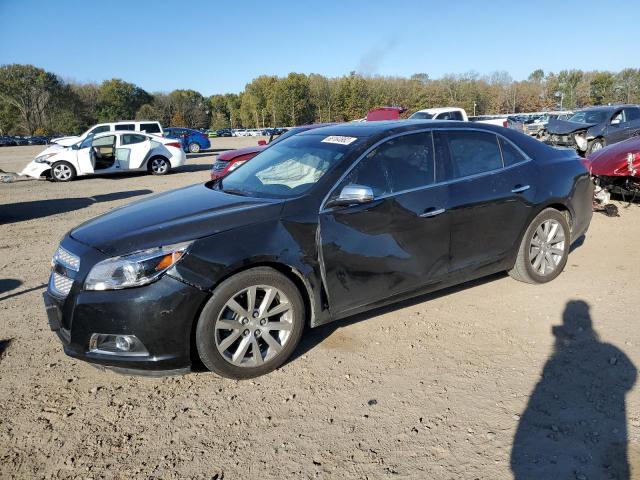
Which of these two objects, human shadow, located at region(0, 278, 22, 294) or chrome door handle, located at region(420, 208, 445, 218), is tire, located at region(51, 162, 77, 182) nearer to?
human shadow, located at region(0, 278, 22, 294)

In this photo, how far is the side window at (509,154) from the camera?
15.1ft

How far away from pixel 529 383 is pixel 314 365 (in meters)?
1.44

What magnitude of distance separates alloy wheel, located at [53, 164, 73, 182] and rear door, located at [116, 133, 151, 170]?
1.50 meters

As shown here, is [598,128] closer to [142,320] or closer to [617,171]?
[617,171]

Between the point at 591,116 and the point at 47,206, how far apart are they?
16.2 meters

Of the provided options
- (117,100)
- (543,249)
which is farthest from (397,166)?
(117,100)

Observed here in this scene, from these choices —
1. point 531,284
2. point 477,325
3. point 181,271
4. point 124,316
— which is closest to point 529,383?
point 477,325

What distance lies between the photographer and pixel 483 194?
4266mm

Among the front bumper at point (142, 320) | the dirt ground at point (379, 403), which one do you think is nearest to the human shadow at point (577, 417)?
the dirt ground at point (379, 403)

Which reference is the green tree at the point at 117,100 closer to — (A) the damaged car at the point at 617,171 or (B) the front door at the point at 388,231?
(A) the damaged car at the point at 617,171

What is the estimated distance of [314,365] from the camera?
356 cm

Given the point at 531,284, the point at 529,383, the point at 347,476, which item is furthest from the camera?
the point at 531,284

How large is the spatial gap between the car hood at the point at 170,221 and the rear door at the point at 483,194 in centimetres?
157

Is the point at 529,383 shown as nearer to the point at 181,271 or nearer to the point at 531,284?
the point at 531,284
